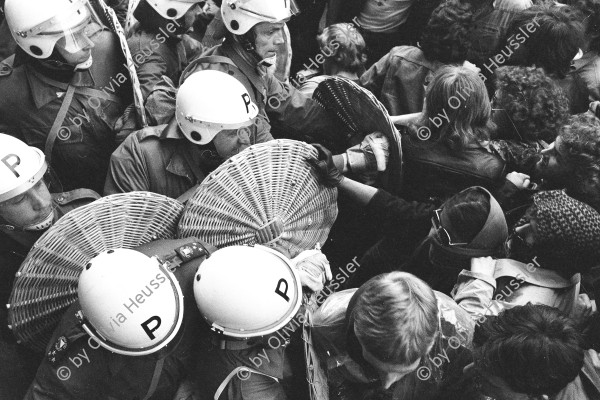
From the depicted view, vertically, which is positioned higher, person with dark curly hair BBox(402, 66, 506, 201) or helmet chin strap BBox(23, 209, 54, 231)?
person with dark curly hair BBox(402, 66, 506, 201)

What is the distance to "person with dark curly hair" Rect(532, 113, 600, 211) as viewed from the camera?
3.06 metres

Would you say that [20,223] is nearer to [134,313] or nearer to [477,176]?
[134,313]

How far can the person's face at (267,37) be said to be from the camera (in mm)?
3498

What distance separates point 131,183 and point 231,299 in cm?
97

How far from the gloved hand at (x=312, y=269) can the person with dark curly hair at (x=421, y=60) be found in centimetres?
130

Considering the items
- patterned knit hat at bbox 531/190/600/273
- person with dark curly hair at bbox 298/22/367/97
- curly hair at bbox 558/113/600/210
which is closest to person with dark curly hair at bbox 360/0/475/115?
person with dark curly hair at bbox 298/22/367/97

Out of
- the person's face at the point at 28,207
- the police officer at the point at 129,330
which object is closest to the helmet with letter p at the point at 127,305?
the police officer at the point at 129,330

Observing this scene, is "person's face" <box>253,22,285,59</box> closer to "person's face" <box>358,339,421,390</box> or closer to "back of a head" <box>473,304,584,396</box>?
"person's face" <box>358,339,421,390</box>

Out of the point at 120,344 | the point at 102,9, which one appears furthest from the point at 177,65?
the point at 120,344

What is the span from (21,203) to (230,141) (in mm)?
987

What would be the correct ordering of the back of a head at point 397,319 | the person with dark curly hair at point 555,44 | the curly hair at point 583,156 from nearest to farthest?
1. the back of a head at point 397,319
2. the curly hair at point 583,156
3. the person with dark curly hair at point 555,44

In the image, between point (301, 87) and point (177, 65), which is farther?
point (177, 65)

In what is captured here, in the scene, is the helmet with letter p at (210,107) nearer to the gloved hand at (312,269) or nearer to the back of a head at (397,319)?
the gloved hand at (312,269)

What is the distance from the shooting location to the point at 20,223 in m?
2.84
